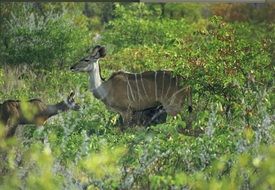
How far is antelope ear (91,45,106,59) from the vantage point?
5.52 meters

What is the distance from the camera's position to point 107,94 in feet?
18.8

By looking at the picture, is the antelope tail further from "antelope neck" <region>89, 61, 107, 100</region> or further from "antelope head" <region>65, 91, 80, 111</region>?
"antelope head" <region>65, 91, 80, 111</region>

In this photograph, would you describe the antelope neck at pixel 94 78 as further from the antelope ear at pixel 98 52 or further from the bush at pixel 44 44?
the bush at pixel 44 44

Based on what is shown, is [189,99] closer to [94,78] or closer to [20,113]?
[94,78]

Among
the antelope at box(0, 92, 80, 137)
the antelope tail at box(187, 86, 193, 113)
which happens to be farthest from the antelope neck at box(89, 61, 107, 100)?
the antelope tail at box(187, 86, 193, 113)

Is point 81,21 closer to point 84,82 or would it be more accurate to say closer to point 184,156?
point 84,82

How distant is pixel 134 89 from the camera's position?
5.79 meters

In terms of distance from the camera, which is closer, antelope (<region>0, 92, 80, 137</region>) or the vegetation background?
the vegetation background

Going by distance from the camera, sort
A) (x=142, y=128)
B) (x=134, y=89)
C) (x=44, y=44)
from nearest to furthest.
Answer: (x=142, y=128) < (x=134, y=89) < (x=44, y=44)

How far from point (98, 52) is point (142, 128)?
2.11ft

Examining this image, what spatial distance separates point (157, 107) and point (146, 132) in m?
0.74

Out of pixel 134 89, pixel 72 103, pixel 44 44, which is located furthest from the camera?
pixel 44 44

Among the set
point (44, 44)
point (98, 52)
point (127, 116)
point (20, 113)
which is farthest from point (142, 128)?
point (44, 44)

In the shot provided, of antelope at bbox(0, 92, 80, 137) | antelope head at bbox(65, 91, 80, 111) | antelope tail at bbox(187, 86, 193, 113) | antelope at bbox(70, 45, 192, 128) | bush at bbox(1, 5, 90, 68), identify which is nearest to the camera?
antelope head at bbox(65, 91, 80, 111)
